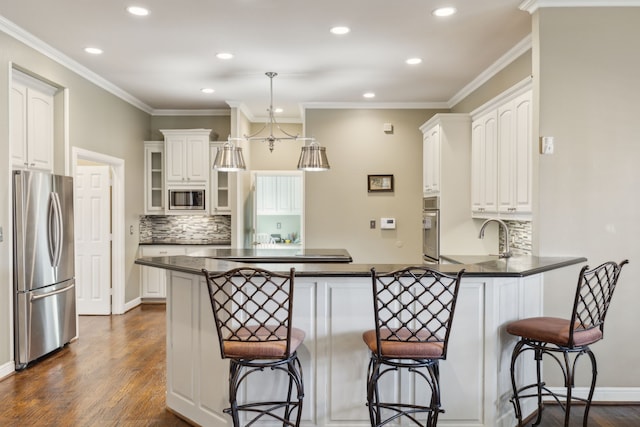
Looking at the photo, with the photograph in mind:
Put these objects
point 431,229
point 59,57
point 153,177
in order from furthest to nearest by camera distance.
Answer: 1. point 153,177
2. point 431,229
3. point 59,57

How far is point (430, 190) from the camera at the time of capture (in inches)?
227

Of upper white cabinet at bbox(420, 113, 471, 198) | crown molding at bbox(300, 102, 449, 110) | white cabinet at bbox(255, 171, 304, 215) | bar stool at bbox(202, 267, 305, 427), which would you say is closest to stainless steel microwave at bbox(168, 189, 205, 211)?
white cabinet at bbox(255, 171, 304, 215)

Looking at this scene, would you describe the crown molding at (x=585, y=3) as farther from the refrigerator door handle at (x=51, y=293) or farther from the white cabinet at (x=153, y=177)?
the white cabinet at (x=153, y=177)

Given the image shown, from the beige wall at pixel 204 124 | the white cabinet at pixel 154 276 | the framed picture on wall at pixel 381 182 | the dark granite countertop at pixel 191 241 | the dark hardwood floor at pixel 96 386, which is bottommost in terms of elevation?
the dark hardwood floor at pixel 96 386

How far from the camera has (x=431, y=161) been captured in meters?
5.71

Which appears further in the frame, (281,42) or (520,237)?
(520,237)

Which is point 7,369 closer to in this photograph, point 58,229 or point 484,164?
point 58,229

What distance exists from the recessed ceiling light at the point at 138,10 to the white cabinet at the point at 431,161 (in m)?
3.20

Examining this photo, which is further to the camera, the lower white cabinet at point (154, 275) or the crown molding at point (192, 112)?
the crown molding at point (192, 112)

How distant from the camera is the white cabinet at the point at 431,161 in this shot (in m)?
5.41

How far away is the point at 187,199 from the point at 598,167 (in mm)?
5289

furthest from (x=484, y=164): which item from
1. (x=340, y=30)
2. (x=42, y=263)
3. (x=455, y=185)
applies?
(x=42, y=263)

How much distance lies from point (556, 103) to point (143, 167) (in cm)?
556

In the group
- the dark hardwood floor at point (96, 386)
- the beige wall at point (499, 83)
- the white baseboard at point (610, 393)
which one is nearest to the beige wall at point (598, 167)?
the white baseboard at point (610, 393)
